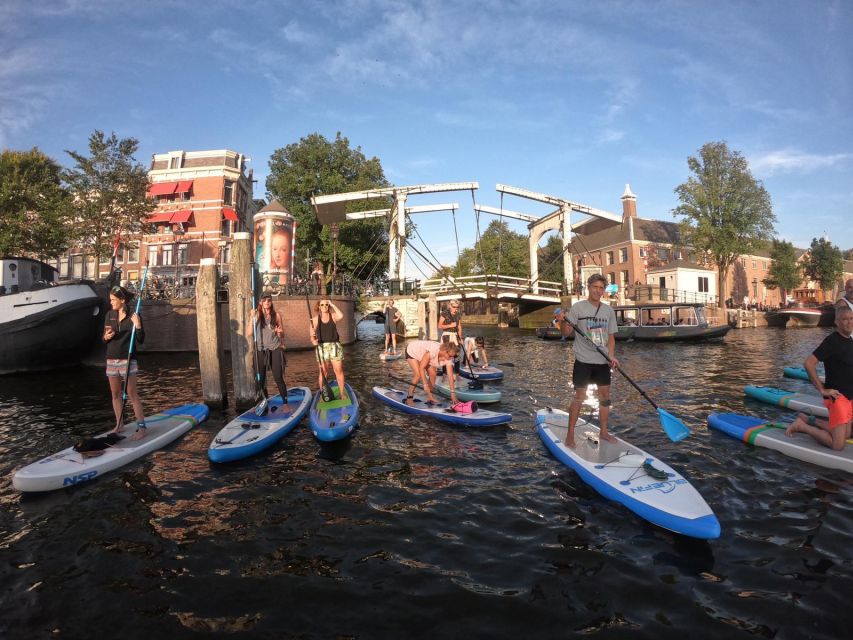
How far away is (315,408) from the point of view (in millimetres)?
9242

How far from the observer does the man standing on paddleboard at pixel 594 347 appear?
650cm

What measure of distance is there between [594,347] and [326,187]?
123ft

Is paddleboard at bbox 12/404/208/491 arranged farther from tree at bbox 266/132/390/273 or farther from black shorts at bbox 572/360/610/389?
tree at bbox 266/132/390/273

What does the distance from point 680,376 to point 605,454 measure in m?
10.4

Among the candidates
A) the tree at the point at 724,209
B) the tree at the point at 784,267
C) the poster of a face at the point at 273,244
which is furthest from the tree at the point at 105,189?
the tree at the point at 784,267

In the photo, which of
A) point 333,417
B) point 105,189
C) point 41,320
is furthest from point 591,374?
point 105,189

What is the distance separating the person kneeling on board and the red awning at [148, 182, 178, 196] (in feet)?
145

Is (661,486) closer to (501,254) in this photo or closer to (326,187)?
(326,187)

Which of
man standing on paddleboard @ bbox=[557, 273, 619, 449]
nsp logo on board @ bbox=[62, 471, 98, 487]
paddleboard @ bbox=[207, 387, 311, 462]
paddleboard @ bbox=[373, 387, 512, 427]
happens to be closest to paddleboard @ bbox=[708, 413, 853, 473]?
man standing on paddleboard @ bbox=[557, 273, 619, 449]

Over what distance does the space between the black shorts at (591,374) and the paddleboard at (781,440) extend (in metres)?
3.07

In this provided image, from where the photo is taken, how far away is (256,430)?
7.93 metres

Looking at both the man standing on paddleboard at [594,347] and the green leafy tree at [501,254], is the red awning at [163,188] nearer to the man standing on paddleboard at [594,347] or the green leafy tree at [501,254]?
the green leafy tree at [501,254]

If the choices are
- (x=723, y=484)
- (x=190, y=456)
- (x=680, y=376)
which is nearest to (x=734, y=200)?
(x=680, y=376)

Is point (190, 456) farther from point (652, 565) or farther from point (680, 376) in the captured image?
point (680, 376)
